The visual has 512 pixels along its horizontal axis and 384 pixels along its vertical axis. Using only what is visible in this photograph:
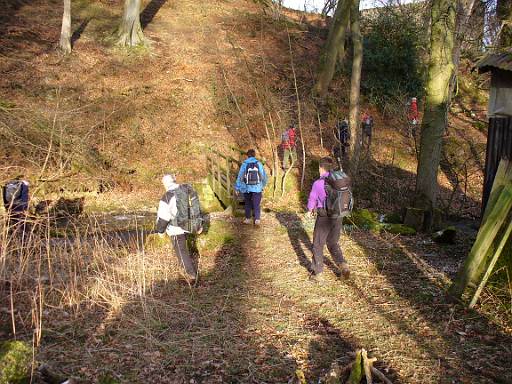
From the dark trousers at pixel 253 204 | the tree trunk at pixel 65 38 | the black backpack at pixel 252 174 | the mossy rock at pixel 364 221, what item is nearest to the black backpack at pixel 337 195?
the black backpack at pixel 252 174

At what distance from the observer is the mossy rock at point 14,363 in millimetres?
3631

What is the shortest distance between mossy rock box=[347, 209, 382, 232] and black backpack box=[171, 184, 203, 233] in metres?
4.51

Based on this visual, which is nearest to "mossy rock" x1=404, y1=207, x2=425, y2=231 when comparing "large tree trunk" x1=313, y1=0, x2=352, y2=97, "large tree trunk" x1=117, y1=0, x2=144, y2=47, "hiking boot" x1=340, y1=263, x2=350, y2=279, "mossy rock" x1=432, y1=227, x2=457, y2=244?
"mossy rock" x1=432, y1=227, x2=457, y2=244

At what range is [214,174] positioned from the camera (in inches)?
557

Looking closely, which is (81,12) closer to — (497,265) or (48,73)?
(48,73)

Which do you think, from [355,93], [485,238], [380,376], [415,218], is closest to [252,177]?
[415,218]

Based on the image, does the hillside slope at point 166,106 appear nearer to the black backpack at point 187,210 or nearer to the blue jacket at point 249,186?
the blue jacket at point 249,186

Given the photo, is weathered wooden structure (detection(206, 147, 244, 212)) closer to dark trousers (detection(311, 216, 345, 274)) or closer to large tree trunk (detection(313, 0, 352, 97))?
dark trousers (detection(311, 216, 345, 274))

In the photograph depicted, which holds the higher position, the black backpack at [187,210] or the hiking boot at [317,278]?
the black backpack at [187,210]

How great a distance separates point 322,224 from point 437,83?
453 cm

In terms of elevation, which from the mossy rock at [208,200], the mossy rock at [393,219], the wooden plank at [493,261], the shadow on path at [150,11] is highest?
the shadow on path at [150,11]

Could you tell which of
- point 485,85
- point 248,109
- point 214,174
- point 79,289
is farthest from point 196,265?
point 485,85

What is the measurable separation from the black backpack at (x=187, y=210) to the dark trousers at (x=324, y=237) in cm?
176

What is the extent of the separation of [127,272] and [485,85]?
891 inches
